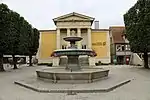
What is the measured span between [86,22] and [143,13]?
23155mm

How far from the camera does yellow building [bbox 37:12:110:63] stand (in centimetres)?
5216

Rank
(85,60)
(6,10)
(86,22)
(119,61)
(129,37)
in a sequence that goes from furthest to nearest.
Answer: (119,61) → (86,22) → (85,60) → (129,37) → (6,10)

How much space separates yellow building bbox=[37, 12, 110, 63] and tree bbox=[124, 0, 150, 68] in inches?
762

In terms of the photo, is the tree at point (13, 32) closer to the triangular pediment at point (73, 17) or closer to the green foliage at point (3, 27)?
the green foliage at point (3, 27)

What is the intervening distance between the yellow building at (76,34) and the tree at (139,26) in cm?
1936

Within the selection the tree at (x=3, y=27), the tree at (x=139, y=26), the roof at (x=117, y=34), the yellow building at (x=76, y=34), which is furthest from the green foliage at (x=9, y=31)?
the roof at (x=117, y=34)

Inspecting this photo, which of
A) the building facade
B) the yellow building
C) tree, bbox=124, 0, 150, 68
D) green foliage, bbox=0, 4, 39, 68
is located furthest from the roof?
green foliage, bbox=0, 4, 39, 68

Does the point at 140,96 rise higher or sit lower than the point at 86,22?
lower

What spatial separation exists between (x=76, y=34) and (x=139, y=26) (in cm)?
2271

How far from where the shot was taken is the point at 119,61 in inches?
2441

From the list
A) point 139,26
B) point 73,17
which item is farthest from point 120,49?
point 139,26

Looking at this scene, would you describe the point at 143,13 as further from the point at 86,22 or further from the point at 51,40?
the point at 51,40

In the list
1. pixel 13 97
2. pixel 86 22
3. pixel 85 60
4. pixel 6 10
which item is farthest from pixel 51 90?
pixel 86 22

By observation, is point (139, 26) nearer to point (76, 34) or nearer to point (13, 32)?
point (13, 32)
